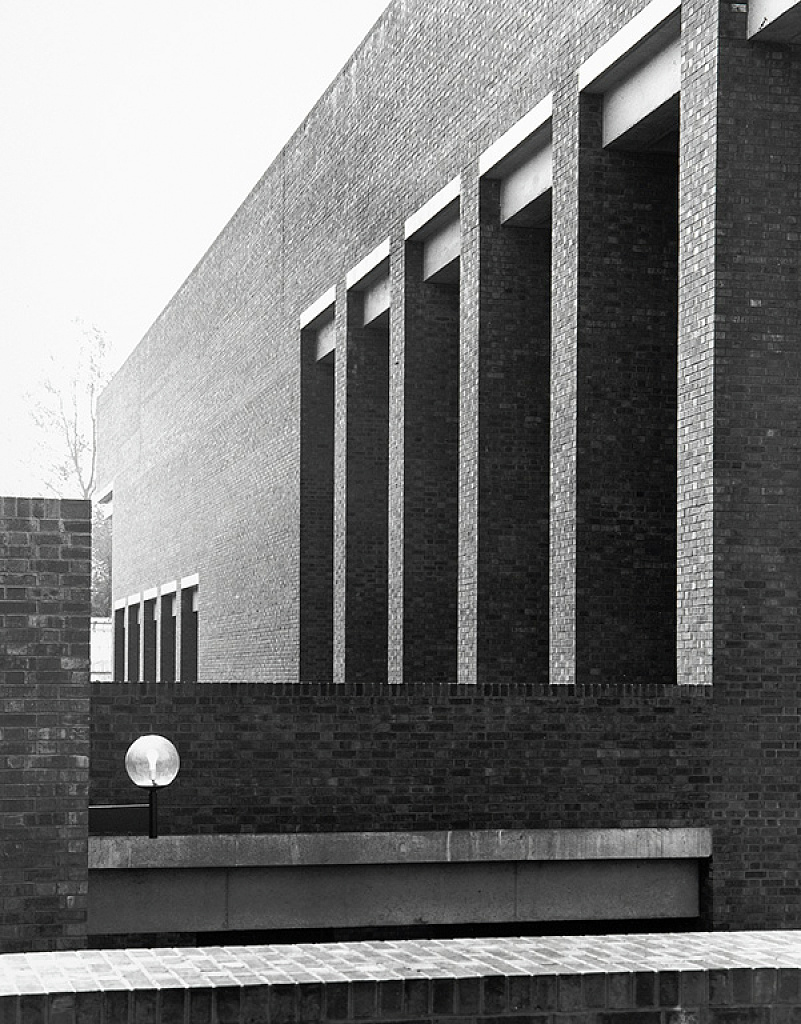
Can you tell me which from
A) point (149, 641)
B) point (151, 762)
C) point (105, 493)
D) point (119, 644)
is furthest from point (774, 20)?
point (105, 493)

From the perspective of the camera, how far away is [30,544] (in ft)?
27.5

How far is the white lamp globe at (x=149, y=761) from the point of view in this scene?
9.05m

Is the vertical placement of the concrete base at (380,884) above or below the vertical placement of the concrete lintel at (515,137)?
below

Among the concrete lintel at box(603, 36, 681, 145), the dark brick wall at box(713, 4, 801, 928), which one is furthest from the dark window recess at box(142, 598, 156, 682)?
the dark brick wall at box(713, 4, 801, 928)

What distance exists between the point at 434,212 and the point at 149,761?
1164 centimetres

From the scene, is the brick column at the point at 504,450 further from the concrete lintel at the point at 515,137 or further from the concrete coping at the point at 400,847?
the concrete coping at the point at 400,847

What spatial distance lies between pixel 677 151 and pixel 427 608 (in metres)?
6.90

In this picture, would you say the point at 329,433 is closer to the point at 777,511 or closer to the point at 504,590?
the point at 504,590

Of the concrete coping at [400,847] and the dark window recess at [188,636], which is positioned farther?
the dark window recess at [188,636]

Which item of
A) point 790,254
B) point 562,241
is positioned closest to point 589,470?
point 562,241

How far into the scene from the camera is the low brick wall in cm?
449

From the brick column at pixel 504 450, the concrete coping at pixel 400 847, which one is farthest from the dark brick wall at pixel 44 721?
the brick column at pixel 504 450

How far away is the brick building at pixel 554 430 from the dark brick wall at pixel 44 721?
242 centimetres

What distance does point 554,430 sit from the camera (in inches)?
608
